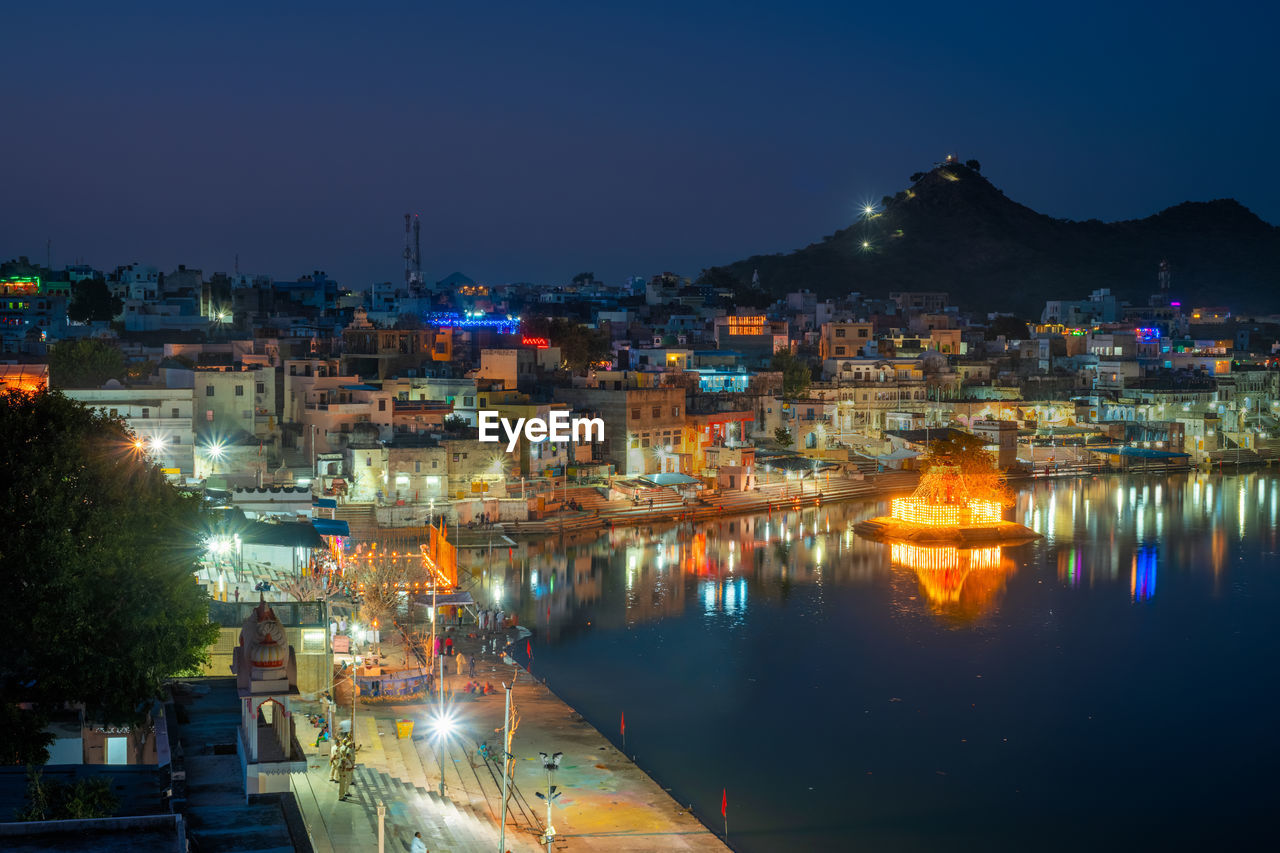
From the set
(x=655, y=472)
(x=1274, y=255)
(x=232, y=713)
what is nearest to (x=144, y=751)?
(x=232, y=713)

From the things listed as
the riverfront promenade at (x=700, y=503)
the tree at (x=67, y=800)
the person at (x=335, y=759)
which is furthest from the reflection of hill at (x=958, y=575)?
the tree at (x=67, y=800)

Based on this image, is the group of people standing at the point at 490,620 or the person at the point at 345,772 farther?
the group of people standing at the point at 490,620

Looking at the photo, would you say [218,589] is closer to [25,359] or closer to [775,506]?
[25,359]

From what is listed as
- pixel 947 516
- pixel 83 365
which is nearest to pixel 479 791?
pixel 947 516

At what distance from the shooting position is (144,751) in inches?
378

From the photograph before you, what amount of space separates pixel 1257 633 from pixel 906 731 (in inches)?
311

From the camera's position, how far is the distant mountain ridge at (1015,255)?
9469 cm

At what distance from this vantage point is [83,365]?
26.7m

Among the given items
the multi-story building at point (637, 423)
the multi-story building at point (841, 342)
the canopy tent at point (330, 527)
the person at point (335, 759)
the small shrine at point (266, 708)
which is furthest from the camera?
the multi-story building at point (841, 342)

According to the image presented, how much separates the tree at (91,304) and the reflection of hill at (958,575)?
24.2 metres

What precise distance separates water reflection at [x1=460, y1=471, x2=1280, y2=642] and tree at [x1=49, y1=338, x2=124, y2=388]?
326 inches

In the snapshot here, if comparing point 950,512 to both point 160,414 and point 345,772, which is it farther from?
point 345,772

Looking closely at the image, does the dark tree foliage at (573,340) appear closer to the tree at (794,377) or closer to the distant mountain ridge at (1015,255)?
the tree at (794,377)

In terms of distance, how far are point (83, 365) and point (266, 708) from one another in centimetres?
1962
